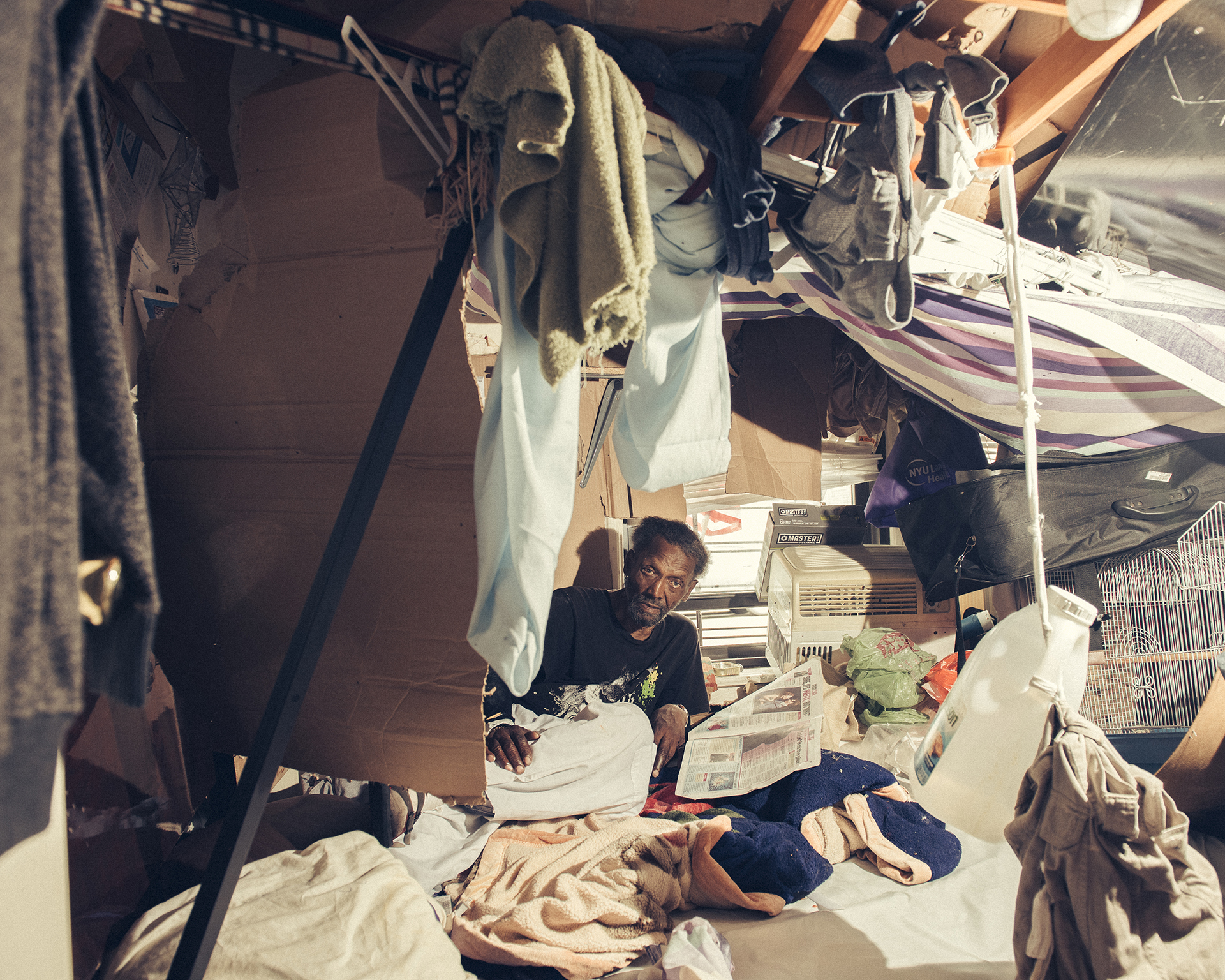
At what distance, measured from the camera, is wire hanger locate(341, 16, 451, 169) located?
0.84 metres

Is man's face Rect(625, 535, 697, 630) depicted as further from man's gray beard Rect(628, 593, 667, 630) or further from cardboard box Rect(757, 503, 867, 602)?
cardboard box Rect(757, 503, 867, 602)

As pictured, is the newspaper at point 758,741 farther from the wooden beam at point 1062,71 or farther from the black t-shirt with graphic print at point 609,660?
the wooden beam at point 1062,71

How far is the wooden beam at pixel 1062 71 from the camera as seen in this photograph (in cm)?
89

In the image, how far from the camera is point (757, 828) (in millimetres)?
1714

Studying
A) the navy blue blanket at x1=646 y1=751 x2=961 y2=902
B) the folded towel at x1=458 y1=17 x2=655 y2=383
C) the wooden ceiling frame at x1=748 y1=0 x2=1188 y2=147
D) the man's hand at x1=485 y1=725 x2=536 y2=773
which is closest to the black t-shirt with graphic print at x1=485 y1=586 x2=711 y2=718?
the man's hand at x1=485 y1=725 x2=536 y2=773

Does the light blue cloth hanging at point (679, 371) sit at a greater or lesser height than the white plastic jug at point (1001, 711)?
greater

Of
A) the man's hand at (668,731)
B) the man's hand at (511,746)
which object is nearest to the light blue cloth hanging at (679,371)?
the man's hand at (511,746)

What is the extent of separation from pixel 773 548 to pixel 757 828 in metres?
1.90

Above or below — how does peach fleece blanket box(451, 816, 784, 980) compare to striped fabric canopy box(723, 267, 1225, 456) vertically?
below

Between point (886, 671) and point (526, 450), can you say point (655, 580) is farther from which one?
point (526, 450)

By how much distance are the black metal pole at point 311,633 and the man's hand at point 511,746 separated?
901 mm

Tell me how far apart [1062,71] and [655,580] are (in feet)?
6.11

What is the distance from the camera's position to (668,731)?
2.34m

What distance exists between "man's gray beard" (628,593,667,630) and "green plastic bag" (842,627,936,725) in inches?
42.0
